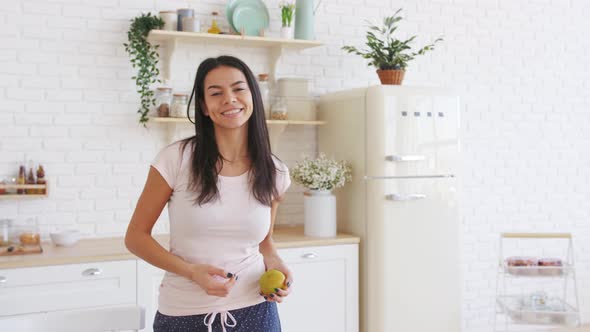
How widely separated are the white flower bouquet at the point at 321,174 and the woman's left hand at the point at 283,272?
1858 mm

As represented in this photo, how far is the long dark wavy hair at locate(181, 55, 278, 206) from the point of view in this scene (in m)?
1.73

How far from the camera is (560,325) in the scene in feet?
13.3

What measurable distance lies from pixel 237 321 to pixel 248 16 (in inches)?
99.6

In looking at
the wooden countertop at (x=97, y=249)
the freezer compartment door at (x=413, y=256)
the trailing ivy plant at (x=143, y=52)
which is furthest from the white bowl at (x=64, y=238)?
the freezer compartment door at (x=413, y=256)

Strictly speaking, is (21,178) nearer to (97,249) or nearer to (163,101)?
(97,249)

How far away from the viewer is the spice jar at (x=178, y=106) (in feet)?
12.1

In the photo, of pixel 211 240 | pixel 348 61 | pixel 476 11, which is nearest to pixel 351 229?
pixel 348 61

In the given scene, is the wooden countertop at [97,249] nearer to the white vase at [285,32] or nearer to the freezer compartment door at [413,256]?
the freezer compartment door at [413,256]

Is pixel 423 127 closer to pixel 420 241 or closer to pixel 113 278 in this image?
pixel 420 241

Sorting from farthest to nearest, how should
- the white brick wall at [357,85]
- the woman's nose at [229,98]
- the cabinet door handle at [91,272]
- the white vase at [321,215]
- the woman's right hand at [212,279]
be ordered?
1. the white vase at [321,215]
2. the white brick wall at [357,85]
3. the cabinet door handle at [91,272]
4. the woman's nose at [229,98]
5. the woman's right hand at [212,279]

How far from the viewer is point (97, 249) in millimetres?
→ 3311

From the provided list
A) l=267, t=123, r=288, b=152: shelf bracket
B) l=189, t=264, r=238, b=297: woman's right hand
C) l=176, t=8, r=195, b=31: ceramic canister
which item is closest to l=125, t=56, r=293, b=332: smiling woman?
l=189, t=264, r=238, b=297: woman's right hand

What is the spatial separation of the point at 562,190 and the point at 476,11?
154cm

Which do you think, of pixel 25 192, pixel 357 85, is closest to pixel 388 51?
pixel 357 85
